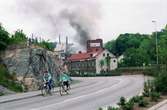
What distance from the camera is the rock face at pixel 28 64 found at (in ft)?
146

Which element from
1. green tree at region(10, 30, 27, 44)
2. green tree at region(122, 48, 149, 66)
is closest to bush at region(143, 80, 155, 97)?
green tree at region(10, 30, 27, 44)

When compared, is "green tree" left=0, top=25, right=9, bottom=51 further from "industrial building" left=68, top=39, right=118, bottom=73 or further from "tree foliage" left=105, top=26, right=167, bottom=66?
"industrial building" left=68, top=39, right=118, bottom=73

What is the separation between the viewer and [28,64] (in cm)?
4578

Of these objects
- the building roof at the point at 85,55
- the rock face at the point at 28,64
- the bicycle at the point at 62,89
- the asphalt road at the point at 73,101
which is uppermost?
the building roof at the point at 85,55

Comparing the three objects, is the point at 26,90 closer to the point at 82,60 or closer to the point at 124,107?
the point at 124,107

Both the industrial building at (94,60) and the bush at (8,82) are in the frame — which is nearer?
the bush at (8,82)

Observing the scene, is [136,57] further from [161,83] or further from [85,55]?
[161,83]

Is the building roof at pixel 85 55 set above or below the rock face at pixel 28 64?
above

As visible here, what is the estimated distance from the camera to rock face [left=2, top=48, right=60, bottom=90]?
44375 mm

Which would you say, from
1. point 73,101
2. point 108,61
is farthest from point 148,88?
point 108,61

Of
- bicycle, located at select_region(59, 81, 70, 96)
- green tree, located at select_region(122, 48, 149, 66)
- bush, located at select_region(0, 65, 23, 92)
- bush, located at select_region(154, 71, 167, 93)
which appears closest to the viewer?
bush, located at select_region(154, 71, 167, 93)

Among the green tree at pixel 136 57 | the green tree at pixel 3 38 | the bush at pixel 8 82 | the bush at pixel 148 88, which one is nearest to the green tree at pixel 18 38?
the green tree at pixel 3 38

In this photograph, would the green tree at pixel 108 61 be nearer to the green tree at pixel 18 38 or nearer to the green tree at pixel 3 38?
the green tree at pixel 18 38

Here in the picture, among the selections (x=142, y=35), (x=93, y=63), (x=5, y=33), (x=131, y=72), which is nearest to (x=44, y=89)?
(x=5, y=33)
